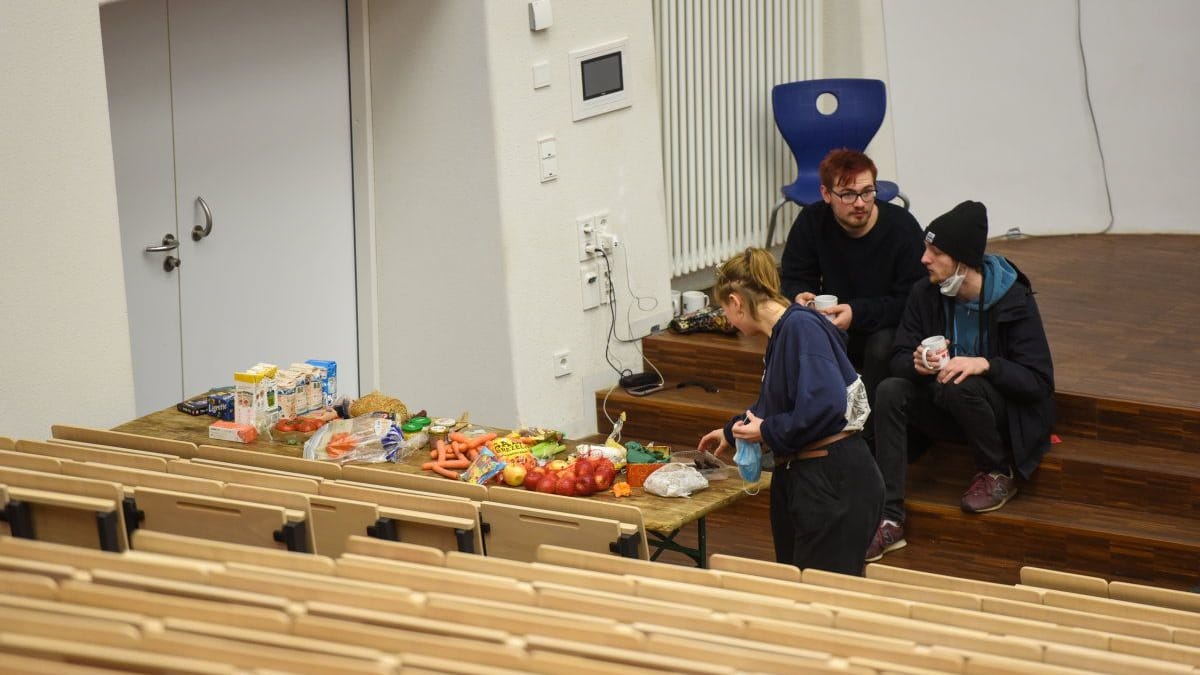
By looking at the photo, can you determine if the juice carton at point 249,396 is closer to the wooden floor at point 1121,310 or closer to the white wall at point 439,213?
the white wall at point 439,213

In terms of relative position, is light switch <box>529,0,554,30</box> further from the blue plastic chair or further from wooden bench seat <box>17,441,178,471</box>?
wooden bench seat <box>17,441,178,471</box>

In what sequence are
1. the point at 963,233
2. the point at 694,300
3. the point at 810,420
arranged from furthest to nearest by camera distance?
the point at 694,300
the point at 963,233
the point at 810,420

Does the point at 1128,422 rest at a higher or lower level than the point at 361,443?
lower

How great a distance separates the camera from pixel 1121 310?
23.0 ft

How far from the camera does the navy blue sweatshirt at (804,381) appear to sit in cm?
406

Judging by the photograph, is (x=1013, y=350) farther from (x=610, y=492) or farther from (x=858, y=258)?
(x=610, y=492)

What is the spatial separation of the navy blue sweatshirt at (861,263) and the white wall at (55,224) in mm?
2587

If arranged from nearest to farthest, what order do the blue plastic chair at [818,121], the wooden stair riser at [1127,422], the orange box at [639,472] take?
the orange box at [639,472] → the wooden stair riser at [1127,422] → the blue plastic chair at [818,121]

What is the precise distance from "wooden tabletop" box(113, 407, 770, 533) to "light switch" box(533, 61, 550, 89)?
2.04 metres

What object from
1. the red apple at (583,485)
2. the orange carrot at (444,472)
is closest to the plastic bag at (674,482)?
the red apple at (583,485)

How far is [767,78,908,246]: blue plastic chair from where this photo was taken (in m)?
7.33

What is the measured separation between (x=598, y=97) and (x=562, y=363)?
3.78ft

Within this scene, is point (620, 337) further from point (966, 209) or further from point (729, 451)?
point (966, 209)

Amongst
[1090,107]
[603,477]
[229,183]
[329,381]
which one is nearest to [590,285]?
[229,183]
